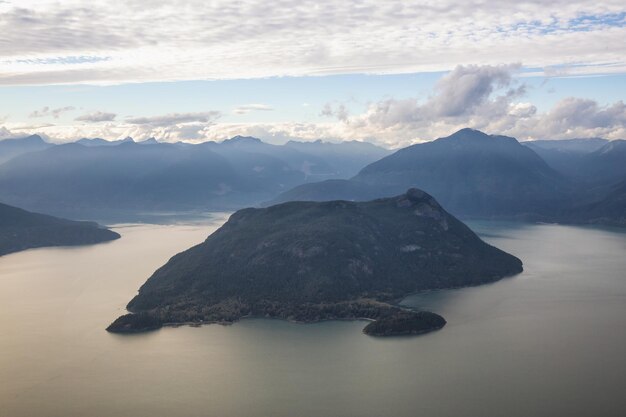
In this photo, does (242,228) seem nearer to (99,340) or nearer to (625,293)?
(99,340)

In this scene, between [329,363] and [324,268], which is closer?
[329,363]

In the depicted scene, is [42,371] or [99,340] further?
[99,340]

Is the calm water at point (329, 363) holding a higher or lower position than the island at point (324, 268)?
lower

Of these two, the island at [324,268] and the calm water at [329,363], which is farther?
the island at [324,268]

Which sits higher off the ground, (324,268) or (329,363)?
(324,268)

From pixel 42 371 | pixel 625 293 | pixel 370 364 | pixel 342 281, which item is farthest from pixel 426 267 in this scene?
pixel 42 371
